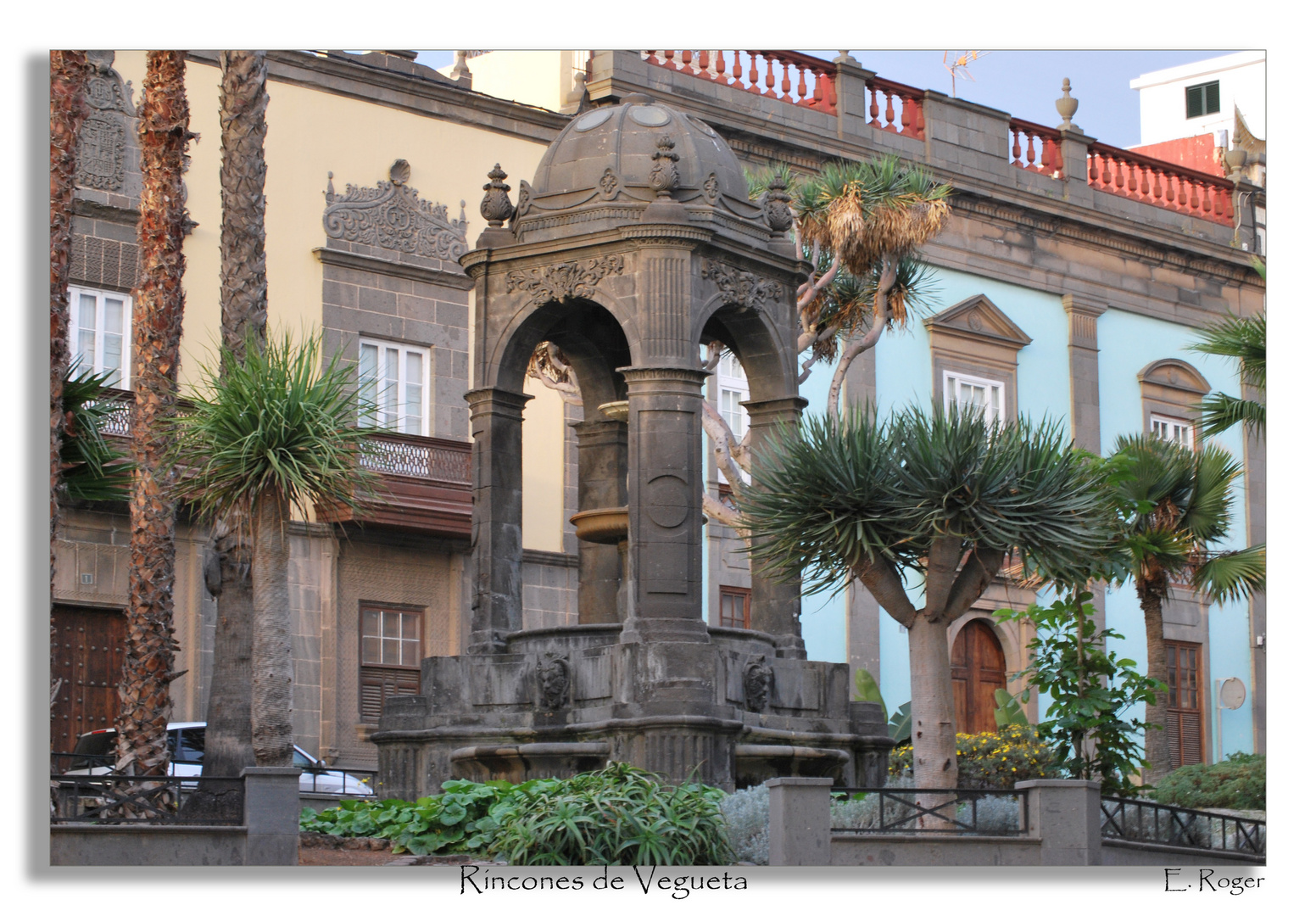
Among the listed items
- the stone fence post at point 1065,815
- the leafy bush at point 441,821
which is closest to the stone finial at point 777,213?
the leafy bush at point 441,821

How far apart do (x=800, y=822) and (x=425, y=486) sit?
11655mm

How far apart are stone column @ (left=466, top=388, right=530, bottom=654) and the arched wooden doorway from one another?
41.8 feet

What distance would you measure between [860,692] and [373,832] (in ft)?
37.1

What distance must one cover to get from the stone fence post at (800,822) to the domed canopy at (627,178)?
3779 millimetres

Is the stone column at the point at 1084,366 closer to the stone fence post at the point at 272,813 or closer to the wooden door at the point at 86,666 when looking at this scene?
the wooden door at the point at 86,666

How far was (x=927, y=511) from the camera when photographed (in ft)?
39.1

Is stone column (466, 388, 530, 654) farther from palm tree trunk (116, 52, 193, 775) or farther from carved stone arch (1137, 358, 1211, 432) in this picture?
carved stone arch (1137, 358, 1211, 432)

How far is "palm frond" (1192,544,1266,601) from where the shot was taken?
65.5 feet

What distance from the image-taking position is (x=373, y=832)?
11766 mm

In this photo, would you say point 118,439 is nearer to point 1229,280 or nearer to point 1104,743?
point 1104,743

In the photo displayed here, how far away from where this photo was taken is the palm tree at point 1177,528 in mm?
19625

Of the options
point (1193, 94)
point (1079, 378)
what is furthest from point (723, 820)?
point (1079, 378)

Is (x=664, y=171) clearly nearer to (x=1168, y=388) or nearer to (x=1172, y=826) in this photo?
(x=1172, y=826)
